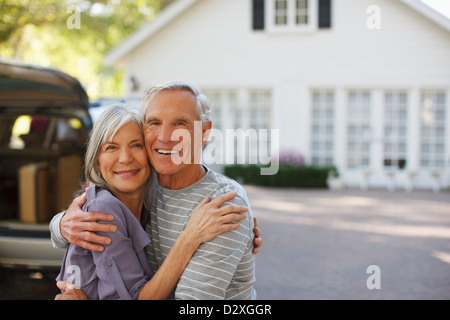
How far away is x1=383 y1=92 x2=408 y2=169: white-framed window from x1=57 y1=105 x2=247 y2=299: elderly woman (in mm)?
13008

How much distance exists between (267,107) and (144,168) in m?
12.9

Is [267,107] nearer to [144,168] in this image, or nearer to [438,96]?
[438,96]

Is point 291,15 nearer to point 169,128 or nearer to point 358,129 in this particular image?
point 358,129

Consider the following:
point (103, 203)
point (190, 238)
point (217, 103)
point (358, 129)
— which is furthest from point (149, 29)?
point (190, 238)

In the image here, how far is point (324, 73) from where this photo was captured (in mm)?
14070

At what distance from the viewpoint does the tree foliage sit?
15.6 metres

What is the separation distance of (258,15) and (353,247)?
953 cm

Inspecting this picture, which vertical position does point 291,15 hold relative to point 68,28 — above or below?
below

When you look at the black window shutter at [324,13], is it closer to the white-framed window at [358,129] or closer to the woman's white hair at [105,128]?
the white-framed window at [358,129]

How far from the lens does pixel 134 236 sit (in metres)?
1.88

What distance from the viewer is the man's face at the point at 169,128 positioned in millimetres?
1970

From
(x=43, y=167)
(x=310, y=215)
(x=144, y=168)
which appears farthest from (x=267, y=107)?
(x=144, y=168)
